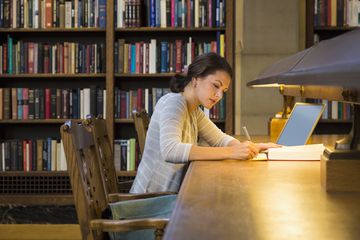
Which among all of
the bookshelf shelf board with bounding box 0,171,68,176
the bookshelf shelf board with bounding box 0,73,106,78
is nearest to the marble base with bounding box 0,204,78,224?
the bookshelf shelf board with bounding box 0,171,68,176

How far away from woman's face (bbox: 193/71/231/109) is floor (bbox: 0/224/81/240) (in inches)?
72.8

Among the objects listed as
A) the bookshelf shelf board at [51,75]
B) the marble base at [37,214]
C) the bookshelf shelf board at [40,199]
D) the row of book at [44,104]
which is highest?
the bookshelf shelf board at [51,75]

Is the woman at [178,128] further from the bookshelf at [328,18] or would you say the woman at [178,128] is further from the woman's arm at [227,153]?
A: the bookshelf at [328,18]

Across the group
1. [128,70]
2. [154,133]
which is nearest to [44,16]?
[128,70]

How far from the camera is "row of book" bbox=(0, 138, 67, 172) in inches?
172

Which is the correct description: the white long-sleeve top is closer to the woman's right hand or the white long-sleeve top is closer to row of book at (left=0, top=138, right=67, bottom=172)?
the woman's right hand

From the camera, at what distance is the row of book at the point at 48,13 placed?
14.1 ft

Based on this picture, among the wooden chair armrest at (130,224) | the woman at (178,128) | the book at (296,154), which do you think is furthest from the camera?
the woman at (178,128)

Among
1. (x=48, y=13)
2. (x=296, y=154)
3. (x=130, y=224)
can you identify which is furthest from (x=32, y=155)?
(x=130, y=224)

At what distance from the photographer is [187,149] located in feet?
7.52

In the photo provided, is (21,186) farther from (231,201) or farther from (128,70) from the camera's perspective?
(231,201)

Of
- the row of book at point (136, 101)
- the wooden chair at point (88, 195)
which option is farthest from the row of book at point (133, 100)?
the wooden chair at point (88, 195)

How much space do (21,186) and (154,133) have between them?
7.06 feet

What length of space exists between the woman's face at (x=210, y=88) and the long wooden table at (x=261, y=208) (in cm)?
77
